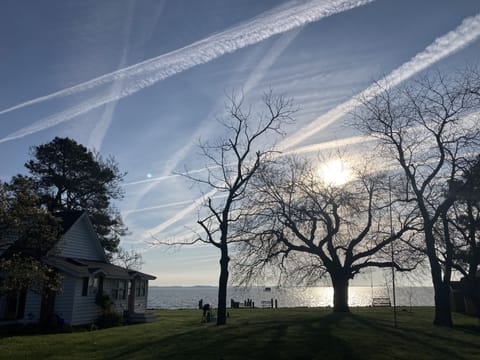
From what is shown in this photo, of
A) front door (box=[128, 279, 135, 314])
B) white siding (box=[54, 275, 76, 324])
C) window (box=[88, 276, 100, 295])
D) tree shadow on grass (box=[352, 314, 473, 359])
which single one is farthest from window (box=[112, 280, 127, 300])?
tree shadow on grass (box=[352, 314, 473, 359])

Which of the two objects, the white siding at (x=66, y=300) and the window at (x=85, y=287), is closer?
the white siding at (x=66, y=300)

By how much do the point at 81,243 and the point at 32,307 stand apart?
22.0 ft

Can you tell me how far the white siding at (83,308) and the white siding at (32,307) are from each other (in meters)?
2.06

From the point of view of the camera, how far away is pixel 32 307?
2405 centimetres

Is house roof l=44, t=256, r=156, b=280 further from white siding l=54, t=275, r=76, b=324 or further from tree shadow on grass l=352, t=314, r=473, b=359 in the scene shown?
tree shadow on grass l=352, t=314, r=473, b=359

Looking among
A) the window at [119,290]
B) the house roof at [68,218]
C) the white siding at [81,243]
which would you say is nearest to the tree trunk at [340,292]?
the window at [119,290]

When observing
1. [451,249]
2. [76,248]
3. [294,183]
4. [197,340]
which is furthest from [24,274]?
[451,249]

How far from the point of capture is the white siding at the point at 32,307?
23.7 m

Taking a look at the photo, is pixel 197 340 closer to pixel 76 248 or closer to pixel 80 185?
pixel 76 248

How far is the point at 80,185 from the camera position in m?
41.5

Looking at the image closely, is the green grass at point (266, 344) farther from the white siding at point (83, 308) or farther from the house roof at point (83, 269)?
the house roof at point (83, 269)

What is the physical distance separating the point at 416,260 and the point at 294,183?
10.7 m

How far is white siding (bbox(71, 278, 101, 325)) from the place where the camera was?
80.7 ft

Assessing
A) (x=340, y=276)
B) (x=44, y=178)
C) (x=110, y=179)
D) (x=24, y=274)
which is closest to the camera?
(x=24, y=274)
